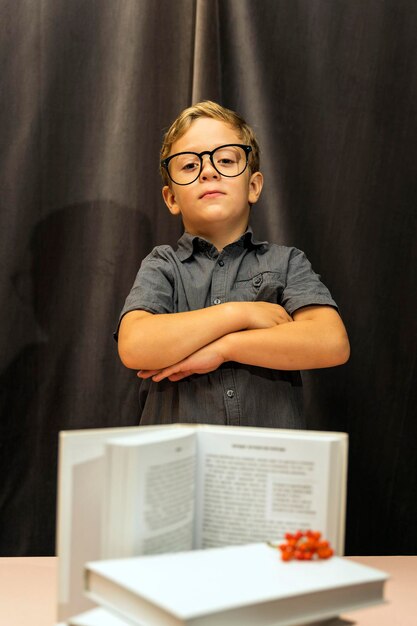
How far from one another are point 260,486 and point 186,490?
8cm

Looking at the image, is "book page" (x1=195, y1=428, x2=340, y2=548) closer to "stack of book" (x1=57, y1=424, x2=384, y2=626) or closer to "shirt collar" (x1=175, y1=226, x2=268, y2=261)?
"stack of book" (x1=57, y1=424, x2=384, y2=626)

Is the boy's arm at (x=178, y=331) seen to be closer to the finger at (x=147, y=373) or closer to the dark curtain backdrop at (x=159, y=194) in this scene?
the finger at (x=147, y=373)

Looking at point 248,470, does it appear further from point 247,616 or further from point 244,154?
point 244,154

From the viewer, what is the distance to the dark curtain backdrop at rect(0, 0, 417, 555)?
1.89m

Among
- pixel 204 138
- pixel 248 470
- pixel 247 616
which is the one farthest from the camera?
pixel 204 138

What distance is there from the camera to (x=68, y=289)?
75.0 inches

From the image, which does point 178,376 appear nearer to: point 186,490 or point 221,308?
point 221,308

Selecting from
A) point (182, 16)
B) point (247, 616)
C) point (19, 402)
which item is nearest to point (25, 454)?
point (19, 402)

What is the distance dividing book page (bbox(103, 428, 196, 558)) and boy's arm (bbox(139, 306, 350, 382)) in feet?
1.84

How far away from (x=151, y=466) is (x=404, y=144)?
148 cm

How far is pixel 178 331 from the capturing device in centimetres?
134

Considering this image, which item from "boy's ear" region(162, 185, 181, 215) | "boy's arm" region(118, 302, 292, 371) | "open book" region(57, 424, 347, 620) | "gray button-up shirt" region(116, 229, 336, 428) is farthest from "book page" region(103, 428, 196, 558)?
"boy's ear" region(162, 185, 181, 215)

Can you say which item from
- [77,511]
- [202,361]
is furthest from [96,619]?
[202,361]

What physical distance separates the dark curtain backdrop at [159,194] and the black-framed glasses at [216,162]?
1.23ft
